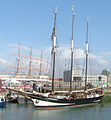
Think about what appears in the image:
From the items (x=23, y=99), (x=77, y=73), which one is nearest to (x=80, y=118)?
→ (x=23, y=99)

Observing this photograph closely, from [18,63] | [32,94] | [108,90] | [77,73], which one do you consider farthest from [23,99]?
[77,73]

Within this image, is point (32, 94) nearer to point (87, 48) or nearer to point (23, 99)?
point (23, 99)

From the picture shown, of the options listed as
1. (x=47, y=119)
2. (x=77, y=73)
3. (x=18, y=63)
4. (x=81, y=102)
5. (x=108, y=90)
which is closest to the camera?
(x=47, y=119)

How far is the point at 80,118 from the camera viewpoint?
102 ft

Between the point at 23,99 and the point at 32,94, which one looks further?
the point at 23,99

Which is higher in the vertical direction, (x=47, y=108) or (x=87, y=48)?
(x=87, y=48)

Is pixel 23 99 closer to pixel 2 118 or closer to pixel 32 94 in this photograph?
pixel 32 94

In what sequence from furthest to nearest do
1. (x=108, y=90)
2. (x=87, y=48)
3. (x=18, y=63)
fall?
(x=18, y=63), (x=108, y=90), (x=87, y=48)

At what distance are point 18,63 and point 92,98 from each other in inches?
2669

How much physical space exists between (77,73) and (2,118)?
129975mm

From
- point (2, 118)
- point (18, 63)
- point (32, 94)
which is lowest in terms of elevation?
point (2, 118)

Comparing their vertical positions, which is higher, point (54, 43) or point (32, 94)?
point (54, 43)

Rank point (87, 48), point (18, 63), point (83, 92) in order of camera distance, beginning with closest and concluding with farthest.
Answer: point (83, 92), point (87, 48), point (18, 63)

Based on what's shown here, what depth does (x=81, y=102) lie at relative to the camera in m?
43.3
